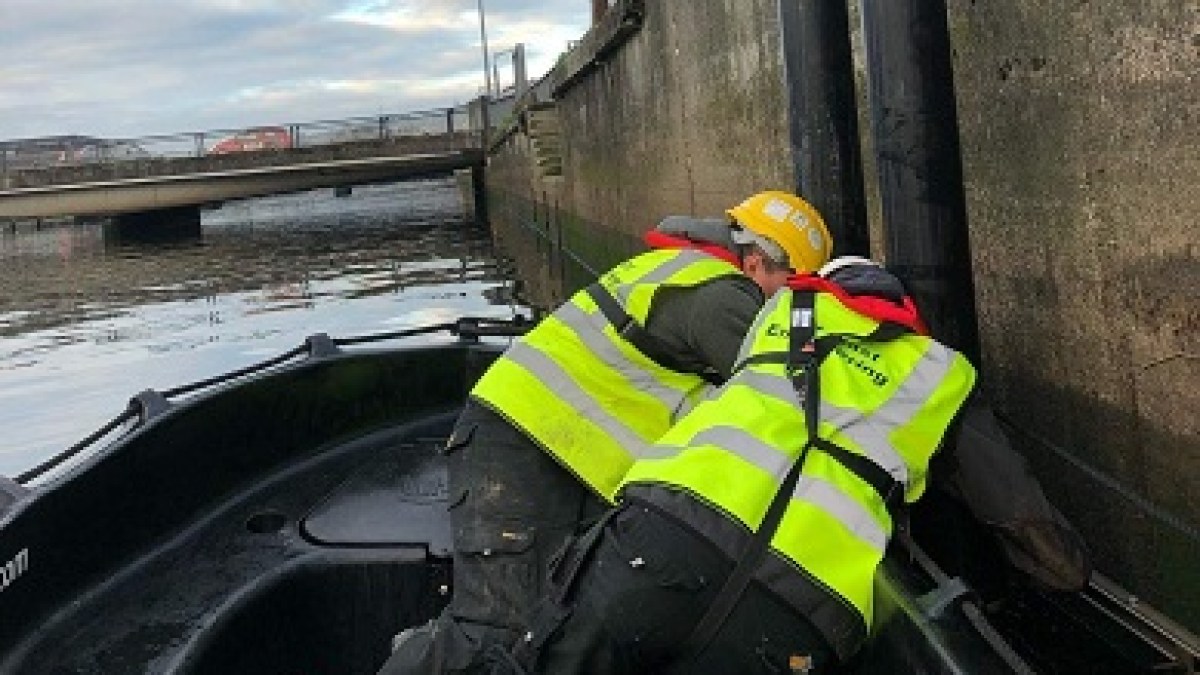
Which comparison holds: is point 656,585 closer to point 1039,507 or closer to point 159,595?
point 1039,507

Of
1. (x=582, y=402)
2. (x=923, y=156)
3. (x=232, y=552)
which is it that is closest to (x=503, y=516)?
(x=582, y=402)

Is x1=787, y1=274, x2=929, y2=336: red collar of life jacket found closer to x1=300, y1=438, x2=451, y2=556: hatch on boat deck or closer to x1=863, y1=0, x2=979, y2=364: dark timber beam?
x1=863, y1=0, x2=979, y2=364: dark timber beam

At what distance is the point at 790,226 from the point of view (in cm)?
359

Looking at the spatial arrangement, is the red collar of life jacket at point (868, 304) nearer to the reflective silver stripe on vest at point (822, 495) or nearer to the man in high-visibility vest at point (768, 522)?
the man in high-visibility vest at point (768, 522)

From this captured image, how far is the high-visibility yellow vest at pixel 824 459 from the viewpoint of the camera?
2.44m

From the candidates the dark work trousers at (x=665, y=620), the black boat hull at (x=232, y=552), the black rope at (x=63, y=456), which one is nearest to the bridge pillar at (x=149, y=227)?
the black boat hull at (x=232, y=552)

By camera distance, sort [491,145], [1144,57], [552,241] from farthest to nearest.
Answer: [491,145] → [552,241] → [1144,57]

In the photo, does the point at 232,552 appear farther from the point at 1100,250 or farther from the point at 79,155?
the point at 79,155

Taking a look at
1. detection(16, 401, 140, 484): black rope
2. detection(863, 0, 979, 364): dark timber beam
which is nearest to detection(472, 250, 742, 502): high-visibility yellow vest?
detection(863, 0, 979, 364): dark timber beam

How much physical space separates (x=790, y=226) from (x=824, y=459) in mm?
1275

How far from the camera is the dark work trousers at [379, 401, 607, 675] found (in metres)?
3.38

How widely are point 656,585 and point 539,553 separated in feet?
3.50

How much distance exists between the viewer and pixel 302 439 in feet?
19.6

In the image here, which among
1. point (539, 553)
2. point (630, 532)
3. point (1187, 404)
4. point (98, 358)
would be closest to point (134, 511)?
point (539, 553)
